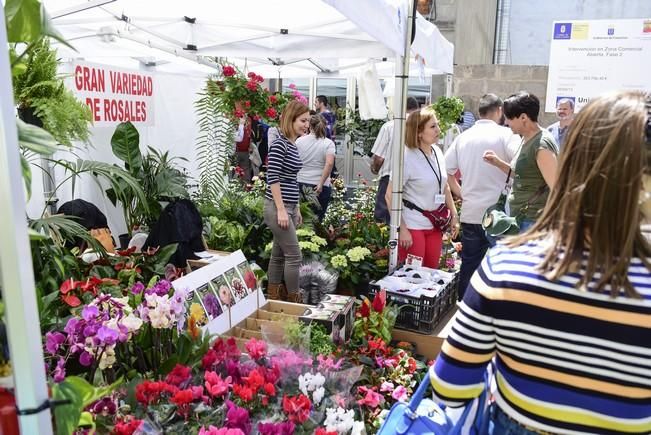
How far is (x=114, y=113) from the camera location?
14.7 feet

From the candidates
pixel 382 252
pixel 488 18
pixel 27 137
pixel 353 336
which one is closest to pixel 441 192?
pixel 382 252

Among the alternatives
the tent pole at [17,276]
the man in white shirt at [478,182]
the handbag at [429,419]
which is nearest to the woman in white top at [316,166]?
the man in white shirt at [478,182]

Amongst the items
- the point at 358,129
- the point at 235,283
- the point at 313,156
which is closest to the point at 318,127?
the point at 313,156

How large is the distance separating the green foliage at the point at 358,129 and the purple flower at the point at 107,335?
7.78 m

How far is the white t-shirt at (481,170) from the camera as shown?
3.71 m

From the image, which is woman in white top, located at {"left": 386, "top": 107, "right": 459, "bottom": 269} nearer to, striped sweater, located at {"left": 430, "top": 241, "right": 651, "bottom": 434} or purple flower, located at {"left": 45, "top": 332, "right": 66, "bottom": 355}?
purple flower, located at {"left": 45, "top": 332, "right": 66, "bottom": 355}

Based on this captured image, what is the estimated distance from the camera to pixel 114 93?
445 centimetres

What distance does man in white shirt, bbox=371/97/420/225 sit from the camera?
4.39 meters

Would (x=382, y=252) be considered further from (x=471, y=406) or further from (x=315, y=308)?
(x=471, y=406)

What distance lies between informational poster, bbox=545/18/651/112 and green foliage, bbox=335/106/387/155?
291cm

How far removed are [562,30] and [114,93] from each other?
5896 mm

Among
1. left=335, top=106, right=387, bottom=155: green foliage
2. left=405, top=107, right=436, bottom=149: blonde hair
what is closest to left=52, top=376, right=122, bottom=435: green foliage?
left=405, top=107, right=436, bottom=149: blonde hair

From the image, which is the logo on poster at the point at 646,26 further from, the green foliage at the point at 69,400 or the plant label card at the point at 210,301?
the green foliage at the point at 69,400

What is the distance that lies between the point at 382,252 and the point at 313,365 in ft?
7.26
